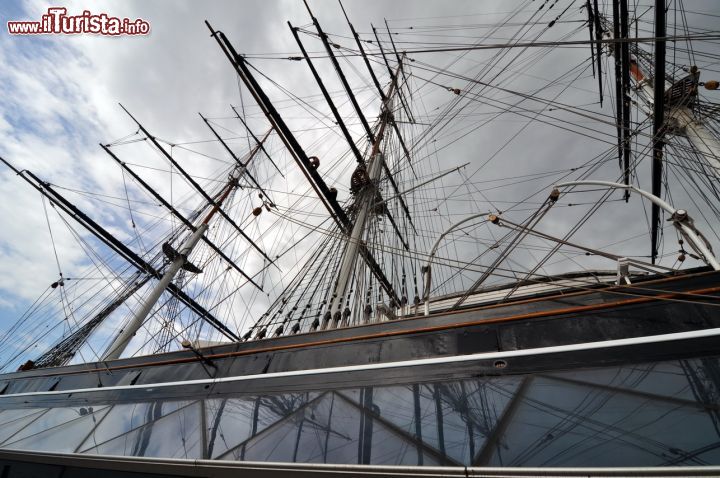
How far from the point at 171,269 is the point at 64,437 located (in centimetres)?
1154

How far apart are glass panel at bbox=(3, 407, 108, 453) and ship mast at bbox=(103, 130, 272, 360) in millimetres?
8751

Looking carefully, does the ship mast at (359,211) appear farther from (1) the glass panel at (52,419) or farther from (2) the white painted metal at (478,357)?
(1) the glass panel at (52,419)

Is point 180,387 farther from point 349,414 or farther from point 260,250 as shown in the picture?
point 260,250

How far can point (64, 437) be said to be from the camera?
2.82 m

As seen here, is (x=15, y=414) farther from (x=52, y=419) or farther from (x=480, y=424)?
(x=480, y=424)

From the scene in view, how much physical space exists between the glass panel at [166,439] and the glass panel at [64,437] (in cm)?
44

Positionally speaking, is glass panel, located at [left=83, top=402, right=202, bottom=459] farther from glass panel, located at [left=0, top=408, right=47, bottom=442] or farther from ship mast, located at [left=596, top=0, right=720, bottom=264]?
ship mast, located at [left=596, top=0, right=720, bottom=264]

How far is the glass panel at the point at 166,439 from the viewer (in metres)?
2.12

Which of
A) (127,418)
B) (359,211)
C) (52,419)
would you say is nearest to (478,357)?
(127,418)

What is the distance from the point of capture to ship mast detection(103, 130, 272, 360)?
34.5 ft

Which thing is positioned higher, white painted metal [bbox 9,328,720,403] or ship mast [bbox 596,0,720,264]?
ship mast [bbox 596,0,720,264]

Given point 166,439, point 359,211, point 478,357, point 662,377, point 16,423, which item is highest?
point 359,211

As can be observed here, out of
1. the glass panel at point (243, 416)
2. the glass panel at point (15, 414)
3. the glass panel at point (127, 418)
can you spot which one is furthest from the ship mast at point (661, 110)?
the glass panel at point (15, 414)

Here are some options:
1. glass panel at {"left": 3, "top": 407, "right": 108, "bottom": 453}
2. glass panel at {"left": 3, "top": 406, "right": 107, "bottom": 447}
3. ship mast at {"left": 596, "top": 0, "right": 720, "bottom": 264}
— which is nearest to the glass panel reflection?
glass panel at {"left": 3, "top": 407, "right": 108, "bottom": 453}
